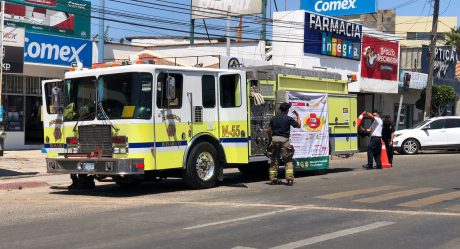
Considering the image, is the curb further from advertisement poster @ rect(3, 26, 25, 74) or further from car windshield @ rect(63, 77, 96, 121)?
advertisement poster @ rect(3, 26, 25, 74)

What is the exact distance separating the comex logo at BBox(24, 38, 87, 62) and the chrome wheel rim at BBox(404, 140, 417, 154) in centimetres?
1461

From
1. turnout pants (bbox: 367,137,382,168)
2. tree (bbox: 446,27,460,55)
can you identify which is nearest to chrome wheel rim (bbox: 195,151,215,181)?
turnout pants (bbox: 367,137,382,168)

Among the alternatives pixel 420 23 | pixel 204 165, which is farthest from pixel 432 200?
pixel 420 23

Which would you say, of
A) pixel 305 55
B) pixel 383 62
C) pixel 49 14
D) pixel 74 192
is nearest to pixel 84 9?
pixel 49 14

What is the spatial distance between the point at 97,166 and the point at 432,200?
253 inches

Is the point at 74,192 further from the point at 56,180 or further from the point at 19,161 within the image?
the point at 19,161

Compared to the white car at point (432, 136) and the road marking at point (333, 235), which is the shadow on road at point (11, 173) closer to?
the road marking at point (333, 235)

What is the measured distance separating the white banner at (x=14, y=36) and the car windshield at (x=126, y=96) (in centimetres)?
1087

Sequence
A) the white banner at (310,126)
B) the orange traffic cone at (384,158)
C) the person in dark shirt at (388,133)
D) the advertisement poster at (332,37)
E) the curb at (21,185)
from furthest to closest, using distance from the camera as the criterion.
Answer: the advertisement poster at (332,37) → the person in dark shirt at (388,133) → the orange traffic cone at (384,158) → the white banner at (310,126) → the curb at (21,185)

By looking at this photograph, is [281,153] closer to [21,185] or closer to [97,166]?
[97,166]

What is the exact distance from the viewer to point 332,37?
90.4 ft

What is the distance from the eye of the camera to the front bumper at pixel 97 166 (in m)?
10.9

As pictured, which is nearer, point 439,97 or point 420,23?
point 439,97

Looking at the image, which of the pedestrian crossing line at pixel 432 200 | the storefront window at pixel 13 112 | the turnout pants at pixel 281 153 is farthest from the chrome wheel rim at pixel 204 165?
the storefront window at pixel 13 112
